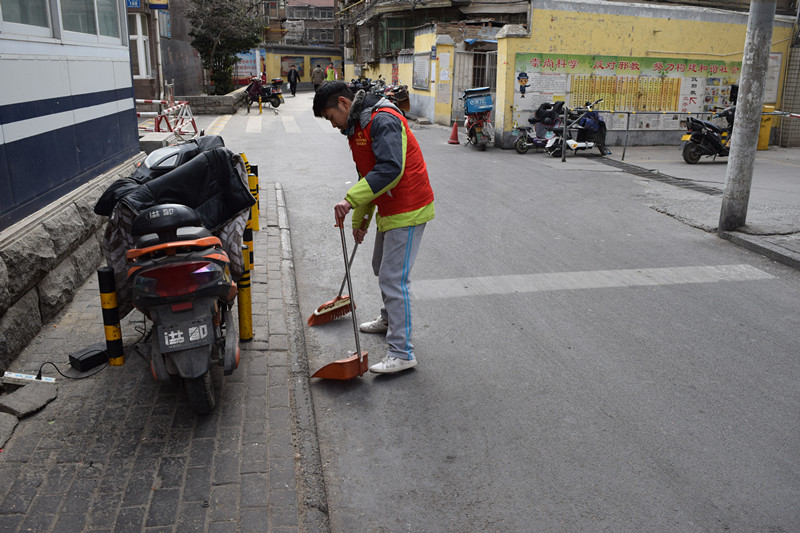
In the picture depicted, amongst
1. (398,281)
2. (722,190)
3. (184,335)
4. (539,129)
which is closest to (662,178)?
(722,190)

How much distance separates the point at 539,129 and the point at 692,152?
3.38m

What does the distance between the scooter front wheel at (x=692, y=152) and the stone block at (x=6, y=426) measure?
13715mm

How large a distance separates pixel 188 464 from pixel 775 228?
25.0ft

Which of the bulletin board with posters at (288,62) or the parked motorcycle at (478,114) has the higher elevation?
the bulletin board with posters at (288,62)

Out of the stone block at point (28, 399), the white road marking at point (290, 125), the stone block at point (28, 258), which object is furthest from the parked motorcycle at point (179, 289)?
the white road marking at point (290, 125)

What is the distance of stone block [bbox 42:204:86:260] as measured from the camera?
4844 mm

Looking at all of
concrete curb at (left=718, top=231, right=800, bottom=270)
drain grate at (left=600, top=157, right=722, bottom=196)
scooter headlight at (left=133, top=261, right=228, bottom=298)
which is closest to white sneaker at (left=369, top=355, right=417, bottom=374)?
scooter headlight at (left=133, top=261, right=228, bottom=298)

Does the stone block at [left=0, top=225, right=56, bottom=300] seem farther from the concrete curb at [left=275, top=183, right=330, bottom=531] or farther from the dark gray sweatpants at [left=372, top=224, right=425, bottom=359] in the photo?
the dark gray sweatpants at [left=372, top=224, right=425, bottom=359]

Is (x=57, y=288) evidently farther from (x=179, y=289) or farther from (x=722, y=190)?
(x=722, y=190)

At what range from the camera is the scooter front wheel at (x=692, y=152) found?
46.2ft

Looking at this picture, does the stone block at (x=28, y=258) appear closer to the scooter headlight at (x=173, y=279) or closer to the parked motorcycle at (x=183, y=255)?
the parked motorcycle at (x=183, y=255)

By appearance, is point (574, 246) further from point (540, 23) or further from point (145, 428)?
point (540, 23)

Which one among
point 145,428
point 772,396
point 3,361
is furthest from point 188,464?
point 772,396

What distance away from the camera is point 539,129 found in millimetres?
15648
